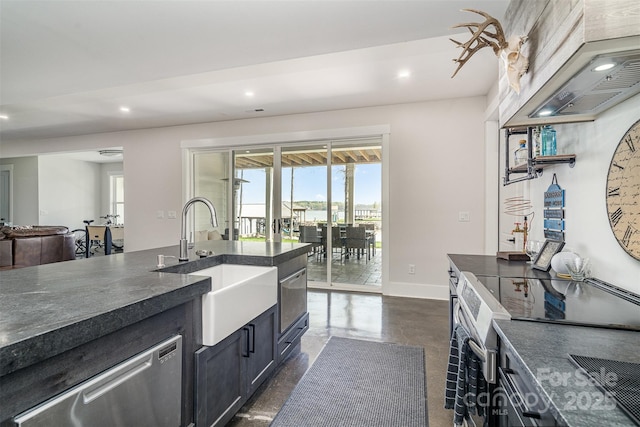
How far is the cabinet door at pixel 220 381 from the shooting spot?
1336 mm

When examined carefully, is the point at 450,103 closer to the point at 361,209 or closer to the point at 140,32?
the point at 361,209

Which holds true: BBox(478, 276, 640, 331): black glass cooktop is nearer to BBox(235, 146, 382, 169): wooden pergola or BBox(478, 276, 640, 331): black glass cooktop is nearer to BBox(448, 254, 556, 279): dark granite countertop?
BBox(448, 254, 556, 279): dark granite countertop

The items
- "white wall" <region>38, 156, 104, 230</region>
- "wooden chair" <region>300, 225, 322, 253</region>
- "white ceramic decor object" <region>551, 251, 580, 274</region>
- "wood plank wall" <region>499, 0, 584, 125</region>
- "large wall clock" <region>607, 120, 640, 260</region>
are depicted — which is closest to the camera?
"wood plank wall" <region>499, 0, 584, 125</region>

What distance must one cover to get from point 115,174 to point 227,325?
10.4 metres

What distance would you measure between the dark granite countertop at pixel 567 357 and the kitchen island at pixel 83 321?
115 centimetres

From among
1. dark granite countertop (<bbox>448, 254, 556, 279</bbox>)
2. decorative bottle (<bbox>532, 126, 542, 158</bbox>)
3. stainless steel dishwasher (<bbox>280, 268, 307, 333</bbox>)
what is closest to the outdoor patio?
stainless steel dishwasher (<bbox>280, 268, 307, 333</bbox>)

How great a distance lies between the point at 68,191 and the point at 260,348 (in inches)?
390

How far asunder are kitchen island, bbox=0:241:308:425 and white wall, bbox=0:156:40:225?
8.89m

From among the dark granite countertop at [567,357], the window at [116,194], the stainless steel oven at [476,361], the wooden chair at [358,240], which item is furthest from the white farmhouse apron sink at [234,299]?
the window at [116,194]

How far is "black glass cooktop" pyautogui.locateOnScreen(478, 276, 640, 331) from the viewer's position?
3.38ft

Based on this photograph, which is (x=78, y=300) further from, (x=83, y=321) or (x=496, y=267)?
(x=496, y=267)

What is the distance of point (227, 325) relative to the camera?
57.8 inches

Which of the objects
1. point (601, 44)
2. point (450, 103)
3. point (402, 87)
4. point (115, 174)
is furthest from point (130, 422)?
point (115, 174)

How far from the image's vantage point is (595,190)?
1.60 metres
